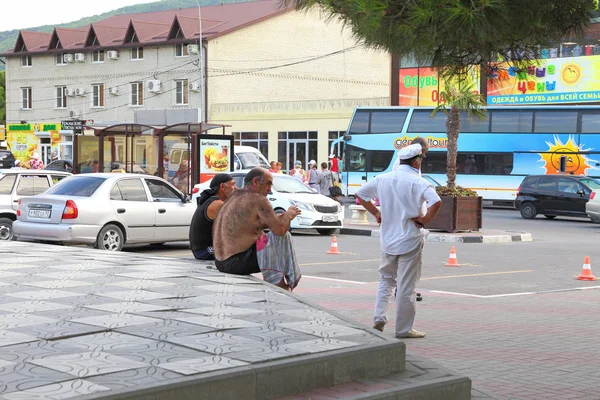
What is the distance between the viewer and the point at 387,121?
42531 millimetres

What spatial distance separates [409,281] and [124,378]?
158 inches

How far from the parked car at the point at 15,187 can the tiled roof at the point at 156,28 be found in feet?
146

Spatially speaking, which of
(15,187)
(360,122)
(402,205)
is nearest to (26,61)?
(360,122)

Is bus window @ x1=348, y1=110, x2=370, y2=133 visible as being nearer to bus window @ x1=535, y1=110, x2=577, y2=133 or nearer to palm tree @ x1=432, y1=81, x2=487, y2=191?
bus window @ x1=535, y1=110, x2=577, y2=133

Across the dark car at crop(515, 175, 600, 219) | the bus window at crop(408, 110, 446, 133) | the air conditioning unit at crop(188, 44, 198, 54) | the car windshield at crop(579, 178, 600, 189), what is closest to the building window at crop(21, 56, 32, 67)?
the air conditioning unit at crop(188, 44, 198, 54)

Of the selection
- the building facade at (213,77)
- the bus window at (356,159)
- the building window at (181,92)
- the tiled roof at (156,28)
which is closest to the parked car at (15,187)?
the bus window at (356,159)

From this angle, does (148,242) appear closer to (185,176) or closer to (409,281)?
(409,281)

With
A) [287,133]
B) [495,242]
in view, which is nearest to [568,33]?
[495,242]

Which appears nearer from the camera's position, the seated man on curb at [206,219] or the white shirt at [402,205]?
the white shirt at [402,205]

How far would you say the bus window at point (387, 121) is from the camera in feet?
139

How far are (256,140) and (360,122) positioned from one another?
63.2ft

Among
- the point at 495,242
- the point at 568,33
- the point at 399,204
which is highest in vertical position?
the point at 568,33

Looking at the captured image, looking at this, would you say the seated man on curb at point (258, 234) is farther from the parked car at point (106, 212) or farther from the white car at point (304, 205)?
the white car at point (304, 205)

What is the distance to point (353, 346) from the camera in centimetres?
679
